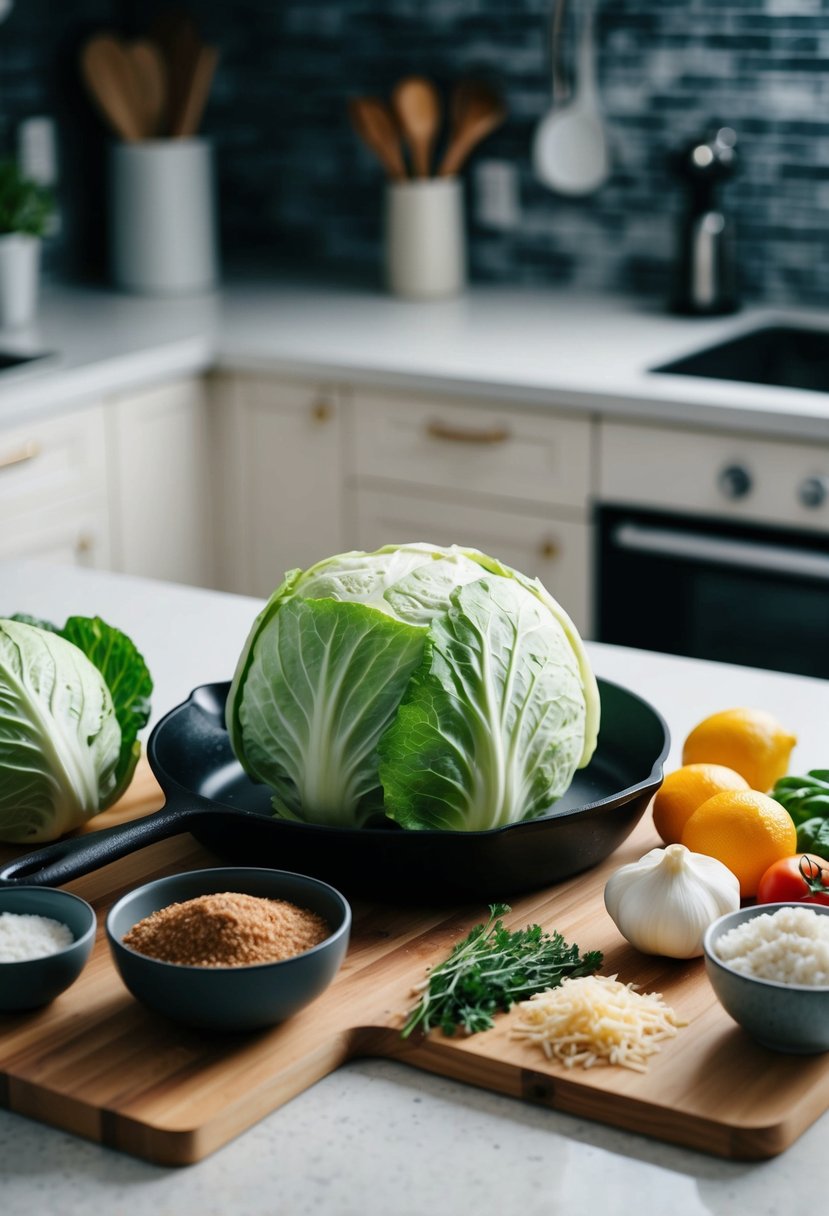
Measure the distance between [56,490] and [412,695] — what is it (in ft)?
5.99

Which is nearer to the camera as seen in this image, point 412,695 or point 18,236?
point 412,695

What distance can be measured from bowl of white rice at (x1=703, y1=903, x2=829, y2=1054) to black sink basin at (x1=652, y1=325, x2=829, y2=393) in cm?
203

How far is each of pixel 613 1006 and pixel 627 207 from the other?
2.66 metres

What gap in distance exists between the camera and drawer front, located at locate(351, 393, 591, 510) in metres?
2.75

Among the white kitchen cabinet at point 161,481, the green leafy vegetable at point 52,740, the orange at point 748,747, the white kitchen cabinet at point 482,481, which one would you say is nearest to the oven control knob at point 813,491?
the white kitchen cabinet at point 482,481

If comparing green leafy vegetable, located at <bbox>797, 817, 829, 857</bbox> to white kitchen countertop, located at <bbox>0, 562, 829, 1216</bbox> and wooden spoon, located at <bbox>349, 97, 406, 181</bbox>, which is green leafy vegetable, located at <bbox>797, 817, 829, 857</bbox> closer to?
white kitchen countertop, located at <bbox>0, 562, 829, 1216</bbox>

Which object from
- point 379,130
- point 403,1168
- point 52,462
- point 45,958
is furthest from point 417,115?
point 403,1168

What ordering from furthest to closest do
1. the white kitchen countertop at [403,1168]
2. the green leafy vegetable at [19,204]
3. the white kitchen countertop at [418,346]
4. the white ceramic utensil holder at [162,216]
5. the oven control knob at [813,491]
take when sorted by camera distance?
1. the white ceramic utensil holder at [162,216]
2. the green leafy vegetable at [19,204]
3. the white kitchen countertop at [418,346]
4. the oven control knob at [813,491]
5. the white kitchen countertop at [403,1168]

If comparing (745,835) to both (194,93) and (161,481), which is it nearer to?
(161,481)

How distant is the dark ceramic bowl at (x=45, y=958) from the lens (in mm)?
1005

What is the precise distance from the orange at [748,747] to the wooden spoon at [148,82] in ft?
8.31

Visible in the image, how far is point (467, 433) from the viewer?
2.82 metres

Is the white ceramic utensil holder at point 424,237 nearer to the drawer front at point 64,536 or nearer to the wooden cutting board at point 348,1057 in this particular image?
the drawer front at point 64,536

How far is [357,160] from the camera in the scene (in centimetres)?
375
